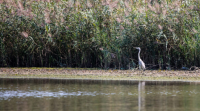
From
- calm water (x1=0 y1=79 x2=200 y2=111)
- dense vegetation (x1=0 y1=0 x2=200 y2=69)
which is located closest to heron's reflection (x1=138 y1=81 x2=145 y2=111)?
calm water (x1=0 y1=79 x2=200 y2=111)

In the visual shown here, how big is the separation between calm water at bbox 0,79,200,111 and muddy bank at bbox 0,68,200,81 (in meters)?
2.03

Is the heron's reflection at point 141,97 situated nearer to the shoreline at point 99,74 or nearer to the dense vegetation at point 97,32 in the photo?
the shoreline at point 99,74

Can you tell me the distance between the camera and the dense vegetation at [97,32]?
12484mm

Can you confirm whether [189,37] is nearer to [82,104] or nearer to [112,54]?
[112,54]

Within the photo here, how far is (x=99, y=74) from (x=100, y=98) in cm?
461

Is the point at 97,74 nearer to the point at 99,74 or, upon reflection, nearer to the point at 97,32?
the point at 99,74

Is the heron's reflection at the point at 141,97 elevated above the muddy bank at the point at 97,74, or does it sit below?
below

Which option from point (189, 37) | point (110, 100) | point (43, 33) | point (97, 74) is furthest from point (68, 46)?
point (110, 100)

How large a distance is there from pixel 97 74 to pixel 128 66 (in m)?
1.66

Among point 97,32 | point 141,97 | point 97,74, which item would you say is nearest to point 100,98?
point 141,97

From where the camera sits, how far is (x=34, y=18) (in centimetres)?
1273

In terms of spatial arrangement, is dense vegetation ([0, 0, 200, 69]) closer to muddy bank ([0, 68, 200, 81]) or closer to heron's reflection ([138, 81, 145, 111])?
muddy bank ([0, 68, 200, 81])

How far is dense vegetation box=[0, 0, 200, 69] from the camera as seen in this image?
12.5 metres

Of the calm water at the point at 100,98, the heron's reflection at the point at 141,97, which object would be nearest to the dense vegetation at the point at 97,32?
the calm water at the point at 100,98
